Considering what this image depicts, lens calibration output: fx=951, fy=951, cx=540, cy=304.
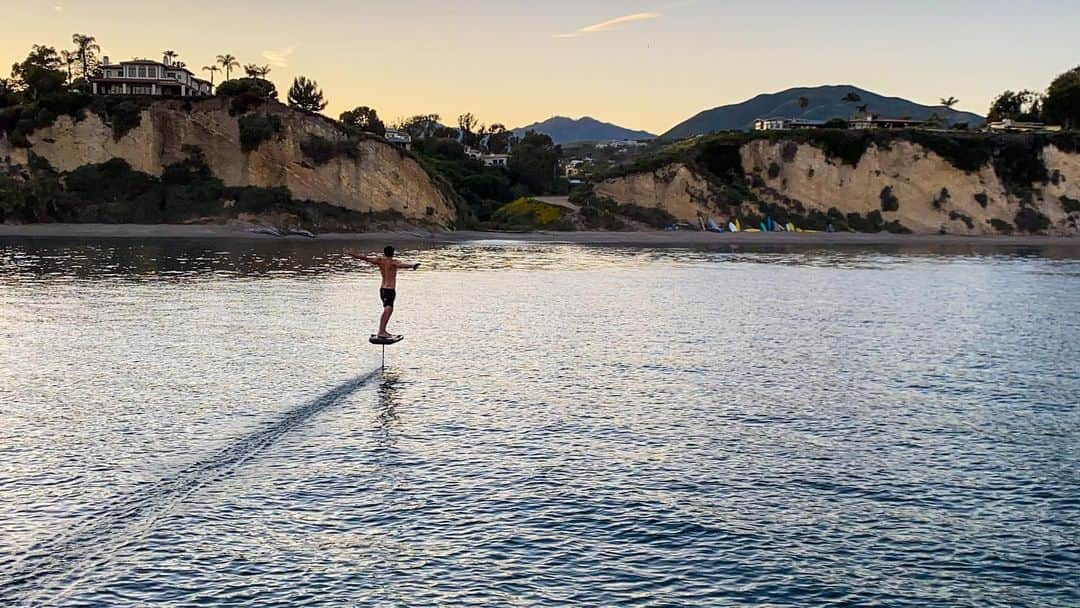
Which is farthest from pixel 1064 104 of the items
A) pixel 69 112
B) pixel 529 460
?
pixel 529 460

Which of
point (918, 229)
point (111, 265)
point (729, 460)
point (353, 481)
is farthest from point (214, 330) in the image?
point (918, 229)

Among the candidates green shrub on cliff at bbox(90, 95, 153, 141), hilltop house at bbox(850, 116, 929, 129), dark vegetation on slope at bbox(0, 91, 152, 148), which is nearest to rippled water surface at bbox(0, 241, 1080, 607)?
green shrub on cliff at bbox(90, 95, 153, 141)

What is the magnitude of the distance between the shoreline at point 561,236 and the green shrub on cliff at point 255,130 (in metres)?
9.67

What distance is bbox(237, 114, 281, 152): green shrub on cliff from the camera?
3519 inches

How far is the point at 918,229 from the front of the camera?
362ft

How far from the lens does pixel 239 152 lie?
89.9m

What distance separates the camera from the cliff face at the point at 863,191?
110000mm

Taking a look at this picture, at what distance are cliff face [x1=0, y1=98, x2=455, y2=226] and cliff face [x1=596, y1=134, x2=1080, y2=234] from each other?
95.0 ft

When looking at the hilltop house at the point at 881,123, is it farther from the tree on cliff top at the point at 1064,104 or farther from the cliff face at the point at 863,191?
the cliff face at the point at 863,191

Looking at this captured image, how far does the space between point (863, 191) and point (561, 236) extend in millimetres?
38840

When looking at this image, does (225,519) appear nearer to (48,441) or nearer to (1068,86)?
(48,441)

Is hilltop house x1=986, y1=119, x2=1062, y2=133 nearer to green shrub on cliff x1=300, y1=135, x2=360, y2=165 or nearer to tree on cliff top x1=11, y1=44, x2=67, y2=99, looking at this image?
green shrub on cliff x1=300, y1=135, x2=360, y2=165

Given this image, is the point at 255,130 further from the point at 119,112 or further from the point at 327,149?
the point at 119,112

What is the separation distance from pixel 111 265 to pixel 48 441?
3825cm
